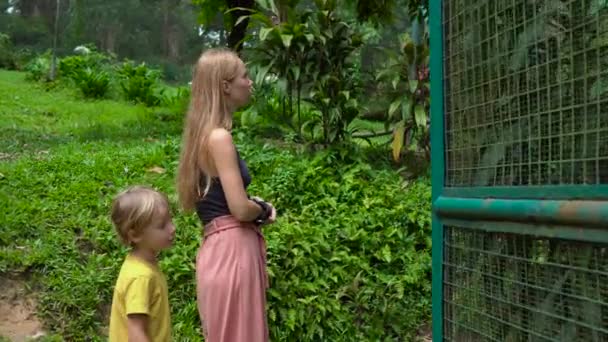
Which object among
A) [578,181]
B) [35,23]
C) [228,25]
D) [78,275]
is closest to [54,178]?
[78,275]

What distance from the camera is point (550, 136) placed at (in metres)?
2.08

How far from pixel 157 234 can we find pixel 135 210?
116 mm

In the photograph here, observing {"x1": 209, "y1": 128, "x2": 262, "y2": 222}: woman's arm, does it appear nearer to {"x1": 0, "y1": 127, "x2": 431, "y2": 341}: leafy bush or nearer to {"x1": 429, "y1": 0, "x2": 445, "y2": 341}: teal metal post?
{"x1": 429, "y1": 0, "x2": 445, "y2": 341}: teal metal post

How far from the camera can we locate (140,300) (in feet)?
8.95

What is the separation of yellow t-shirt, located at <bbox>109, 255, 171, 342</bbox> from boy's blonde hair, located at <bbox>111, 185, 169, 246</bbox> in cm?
11

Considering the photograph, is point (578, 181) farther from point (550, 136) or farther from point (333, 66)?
point (333, 66)

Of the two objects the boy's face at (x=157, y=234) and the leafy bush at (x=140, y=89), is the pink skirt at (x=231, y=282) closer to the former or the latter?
the boy's face at (x=157, y=234)

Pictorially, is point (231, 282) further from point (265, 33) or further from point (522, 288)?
point (265, 33)

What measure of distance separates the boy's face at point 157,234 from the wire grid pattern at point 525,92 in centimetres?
101

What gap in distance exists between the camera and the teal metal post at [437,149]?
273 centimetres

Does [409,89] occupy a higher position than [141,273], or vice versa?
[409,89]

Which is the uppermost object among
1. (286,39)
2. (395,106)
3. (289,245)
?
(286,39)

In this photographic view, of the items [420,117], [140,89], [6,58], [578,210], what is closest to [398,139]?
[420,117]

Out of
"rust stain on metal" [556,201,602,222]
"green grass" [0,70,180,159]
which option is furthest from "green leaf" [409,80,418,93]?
"rust stain on metal" [556,201,602,222]
